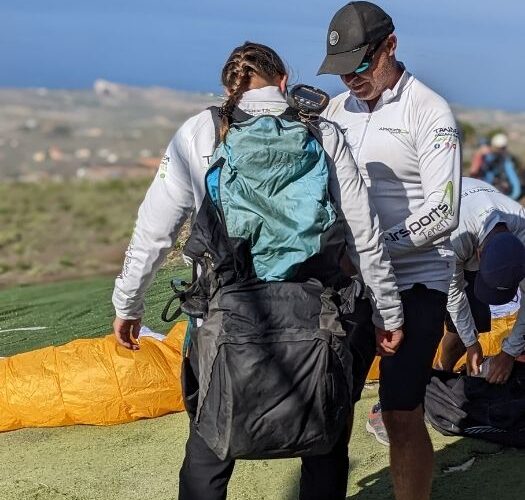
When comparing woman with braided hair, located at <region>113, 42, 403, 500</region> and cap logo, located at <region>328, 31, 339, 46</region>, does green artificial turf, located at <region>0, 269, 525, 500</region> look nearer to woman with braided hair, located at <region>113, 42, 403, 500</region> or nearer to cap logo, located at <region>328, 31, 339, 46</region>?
woman with braided hair, located at <region>113, 42, 403, 500</region>

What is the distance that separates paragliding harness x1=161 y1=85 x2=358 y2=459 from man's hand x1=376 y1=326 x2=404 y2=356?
322 millimetres

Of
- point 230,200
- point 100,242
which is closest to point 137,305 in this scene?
point 230,200

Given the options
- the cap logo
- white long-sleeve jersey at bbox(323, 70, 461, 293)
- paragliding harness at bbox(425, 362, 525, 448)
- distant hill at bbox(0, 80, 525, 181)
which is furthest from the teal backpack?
distant hill at bbox(0, 80, 525, 181)

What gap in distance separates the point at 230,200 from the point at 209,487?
2.72 ft

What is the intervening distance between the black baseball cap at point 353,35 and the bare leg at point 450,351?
2.10m

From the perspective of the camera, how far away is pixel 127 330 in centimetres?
294

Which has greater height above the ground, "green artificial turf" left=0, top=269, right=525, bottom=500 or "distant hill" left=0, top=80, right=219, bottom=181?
"green artificial turf" left=0, top=269, right=525, bottom=500

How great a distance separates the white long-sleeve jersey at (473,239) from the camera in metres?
4.03

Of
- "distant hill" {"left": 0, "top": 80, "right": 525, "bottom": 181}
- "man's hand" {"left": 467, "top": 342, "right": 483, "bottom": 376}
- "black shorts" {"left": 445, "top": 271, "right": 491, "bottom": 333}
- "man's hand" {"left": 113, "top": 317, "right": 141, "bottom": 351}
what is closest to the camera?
"man's hand" {"left": 113, "top": 317, "right": 141, "bottom": 351}

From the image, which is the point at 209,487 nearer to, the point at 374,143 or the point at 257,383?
the point at 257,383

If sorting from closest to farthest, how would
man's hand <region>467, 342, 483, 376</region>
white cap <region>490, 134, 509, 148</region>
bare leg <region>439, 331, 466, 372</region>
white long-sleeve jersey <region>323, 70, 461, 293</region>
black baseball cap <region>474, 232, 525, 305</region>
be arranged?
white long-sleeve jersey <region>323, 70, 461, 293</region> → black baseball cap <region>474, 232, 525, 305</region> → man's hand <region>467, 342, 483, 376</region> → bare leg <region>439, 331, 466, 372</region> → white cap <region>490, 134, 509, 148</region>

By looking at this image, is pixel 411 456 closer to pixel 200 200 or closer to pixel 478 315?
pixel 200 200

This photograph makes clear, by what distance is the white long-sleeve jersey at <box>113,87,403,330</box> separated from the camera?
2.71 m

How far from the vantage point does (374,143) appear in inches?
124
